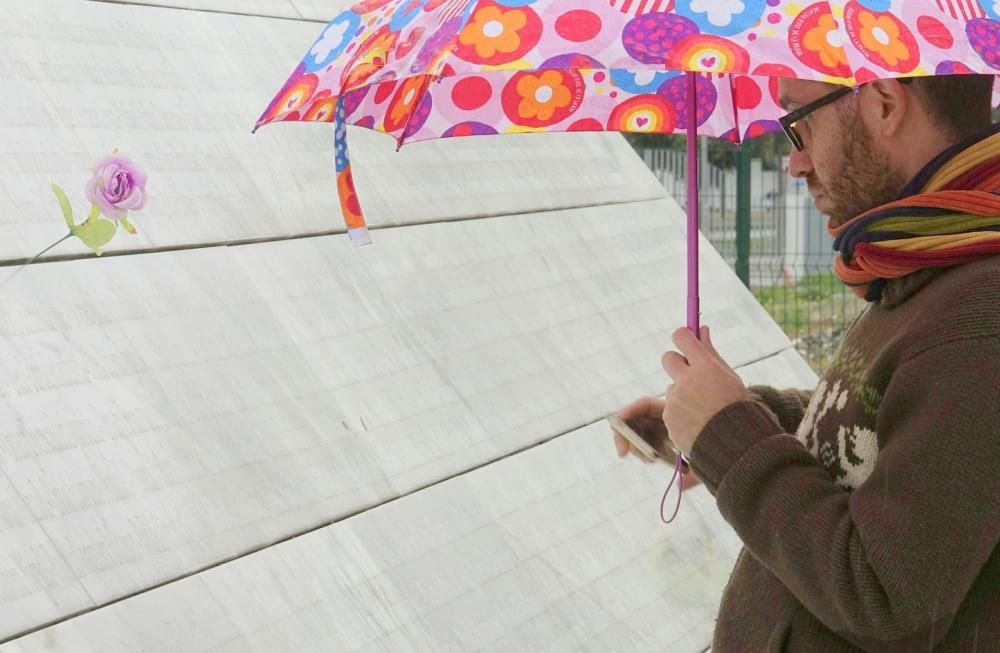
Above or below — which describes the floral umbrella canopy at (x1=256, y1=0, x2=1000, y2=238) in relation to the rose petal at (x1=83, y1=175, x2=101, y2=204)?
above

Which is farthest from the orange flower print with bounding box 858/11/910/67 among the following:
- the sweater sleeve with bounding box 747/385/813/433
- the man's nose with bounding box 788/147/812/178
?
the sweater sleeve with bounding box 747/385/813/433

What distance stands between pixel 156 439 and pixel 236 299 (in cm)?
43

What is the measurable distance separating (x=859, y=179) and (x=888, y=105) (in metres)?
0.10

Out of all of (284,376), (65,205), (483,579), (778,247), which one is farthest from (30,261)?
(778,247)

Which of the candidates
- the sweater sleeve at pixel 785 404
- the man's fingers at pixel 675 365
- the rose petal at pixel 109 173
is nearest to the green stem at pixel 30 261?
the rose petal at pixel 109 173

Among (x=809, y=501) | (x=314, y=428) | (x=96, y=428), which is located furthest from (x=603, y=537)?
(x=809, y=501)

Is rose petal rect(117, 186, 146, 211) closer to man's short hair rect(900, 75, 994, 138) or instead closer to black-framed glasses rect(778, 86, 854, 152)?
black-framed glasses rect(778, 86, 854, 152)

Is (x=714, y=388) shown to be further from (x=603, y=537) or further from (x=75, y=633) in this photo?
(x=603, y=537)

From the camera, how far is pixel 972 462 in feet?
4.68

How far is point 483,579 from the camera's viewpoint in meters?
2.79

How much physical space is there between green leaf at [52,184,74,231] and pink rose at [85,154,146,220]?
0.16 ft

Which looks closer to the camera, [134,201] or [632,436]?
[632,436]

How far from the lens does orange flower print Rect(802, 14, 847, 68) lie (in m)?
1.55

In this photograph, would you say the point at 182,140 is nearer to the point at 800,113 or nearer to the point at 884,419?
the point at 800,113
